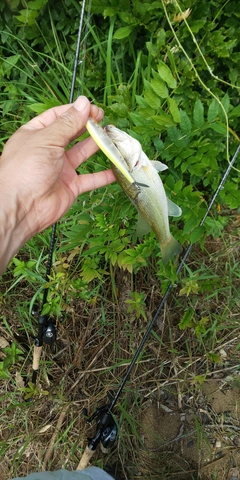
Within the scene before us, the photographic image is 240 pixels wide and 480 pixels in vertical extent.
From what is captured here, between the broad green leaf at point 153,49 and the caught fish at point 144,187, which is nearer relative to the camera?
the caught fish at point 144,187

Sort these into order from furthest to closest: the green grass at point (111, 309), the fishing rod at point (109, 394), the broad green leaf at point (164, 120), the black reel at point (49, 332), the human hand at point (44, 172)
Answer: the green grass at point (111, 309), the black reel at point (49, 332), the fishing rod at point (109, 394), the broad green leaf at point (164, 120), the human hand at point (44, 172)

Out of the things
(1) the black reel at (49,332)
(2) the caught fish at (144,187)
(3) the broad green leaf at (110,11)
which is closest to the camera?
(2) the caught fish at (144,187)

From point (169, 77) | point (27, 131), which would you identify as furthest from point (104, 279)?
point (169, 77)

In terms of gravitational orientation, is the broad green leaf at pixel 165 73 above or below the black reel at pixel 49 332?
above

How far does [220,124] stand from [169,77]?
0.37 meters

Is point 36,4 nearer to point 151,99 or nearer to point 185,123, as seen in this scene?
point 151,99

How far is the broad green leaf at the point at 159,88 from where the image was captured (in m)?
2.09

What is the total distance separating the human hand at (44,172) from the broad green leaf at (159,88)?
0.33 metres

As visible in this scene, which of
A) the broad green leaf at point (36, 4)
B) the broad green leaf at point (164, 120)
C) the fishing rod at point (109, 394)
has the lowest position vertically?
the fishing rod at point (109, 394)

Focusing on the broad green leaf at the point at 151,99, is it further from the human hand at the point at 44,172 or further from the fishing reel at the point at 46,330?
the fishing reel at the point at 46,330

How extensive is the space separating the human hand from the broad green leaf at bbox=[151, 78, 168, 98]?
0.33 m

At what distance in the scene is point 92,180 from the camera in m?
2.37

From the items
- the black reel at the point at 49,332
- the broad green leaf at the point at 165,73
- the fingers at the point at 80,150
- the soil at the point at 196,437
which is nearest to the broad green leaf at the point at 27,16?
the fingers at the point at 80,150

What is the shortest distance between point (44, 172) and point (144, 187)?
20.1 inches
